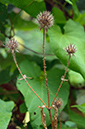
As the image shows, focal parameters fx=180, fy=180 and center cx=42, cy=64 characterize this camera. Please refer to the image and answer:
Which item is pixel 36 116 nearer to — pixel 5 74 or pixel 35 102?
pixel 35 102

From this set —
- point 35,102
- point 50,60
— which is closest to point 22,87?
point 35,102

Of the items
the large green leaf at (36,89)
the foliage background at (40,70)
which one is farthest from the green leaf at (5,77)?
the large green leaf at (36,89)

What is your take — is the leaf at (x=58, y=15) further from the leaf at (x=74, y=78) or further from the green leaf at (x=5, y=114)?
the green leaf at (x=5, y=114)

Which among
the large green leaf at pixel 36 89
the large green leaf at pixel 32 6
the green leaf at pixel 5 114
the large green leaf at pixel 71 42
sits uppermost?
the large green leaf at pixel 32 6

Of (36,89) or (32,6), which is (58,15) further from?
(36,89)

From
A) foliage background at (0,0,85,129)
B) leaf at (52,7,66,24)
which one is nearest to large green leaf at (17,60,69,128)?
foliage background at (0,0,85,129)

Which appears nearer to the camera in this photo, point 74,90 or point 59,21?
point 59,21
